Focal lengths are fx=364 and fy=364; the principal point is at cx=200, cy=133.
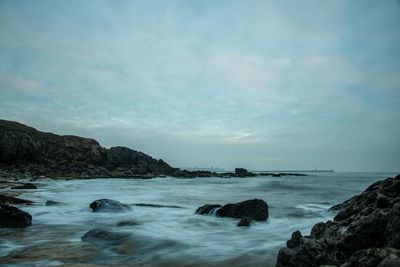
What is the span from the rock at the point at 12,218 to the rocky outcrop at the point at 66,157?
102ft

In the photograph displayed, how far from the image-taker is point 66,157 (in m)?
56.2

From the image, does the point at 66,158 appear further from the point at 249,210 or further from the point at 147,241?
the point at 147,241

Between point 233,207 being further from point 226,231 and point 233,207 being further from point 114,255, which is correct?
point 114,255

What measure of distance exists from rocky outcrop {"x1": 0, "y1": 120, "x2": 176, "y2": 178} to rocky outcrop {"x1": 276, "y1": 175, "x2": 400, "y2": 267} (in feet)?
126

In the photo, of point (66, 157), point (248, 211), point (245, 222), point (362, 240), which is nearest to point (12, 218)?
point (245, 222)

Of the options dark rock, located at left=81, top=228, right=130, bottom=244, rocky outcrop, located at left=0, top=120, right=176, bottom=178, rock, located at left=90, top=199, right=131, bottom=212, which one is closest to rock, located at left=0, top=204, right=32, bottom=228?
dark rock, located at left=81, top=228, right=130, bottom=244

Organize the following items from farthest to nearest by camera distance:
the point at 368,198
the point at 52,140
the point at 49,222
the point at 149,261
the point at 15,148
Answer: the point at 52,140
the point at 15,148
the point at 49,222
the point at 149,261
the point at 368,198

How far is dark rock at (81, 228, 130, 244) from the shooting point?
8.20m

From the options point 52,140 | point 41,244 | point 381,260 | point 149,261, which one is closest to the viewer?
point 381,260

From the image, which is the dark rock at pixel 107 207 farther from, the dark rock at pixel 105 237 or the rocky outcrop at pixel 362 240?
the rocky outcrop at pixel 362 240

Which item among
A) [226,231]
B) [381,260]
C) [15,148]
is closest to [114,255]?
[226,231]

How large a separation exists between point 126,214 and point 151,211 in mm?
1468

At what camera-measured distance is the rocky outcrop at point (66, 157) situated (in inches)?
1823

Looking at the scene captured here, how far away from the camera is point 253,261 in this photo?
7.07 meters
